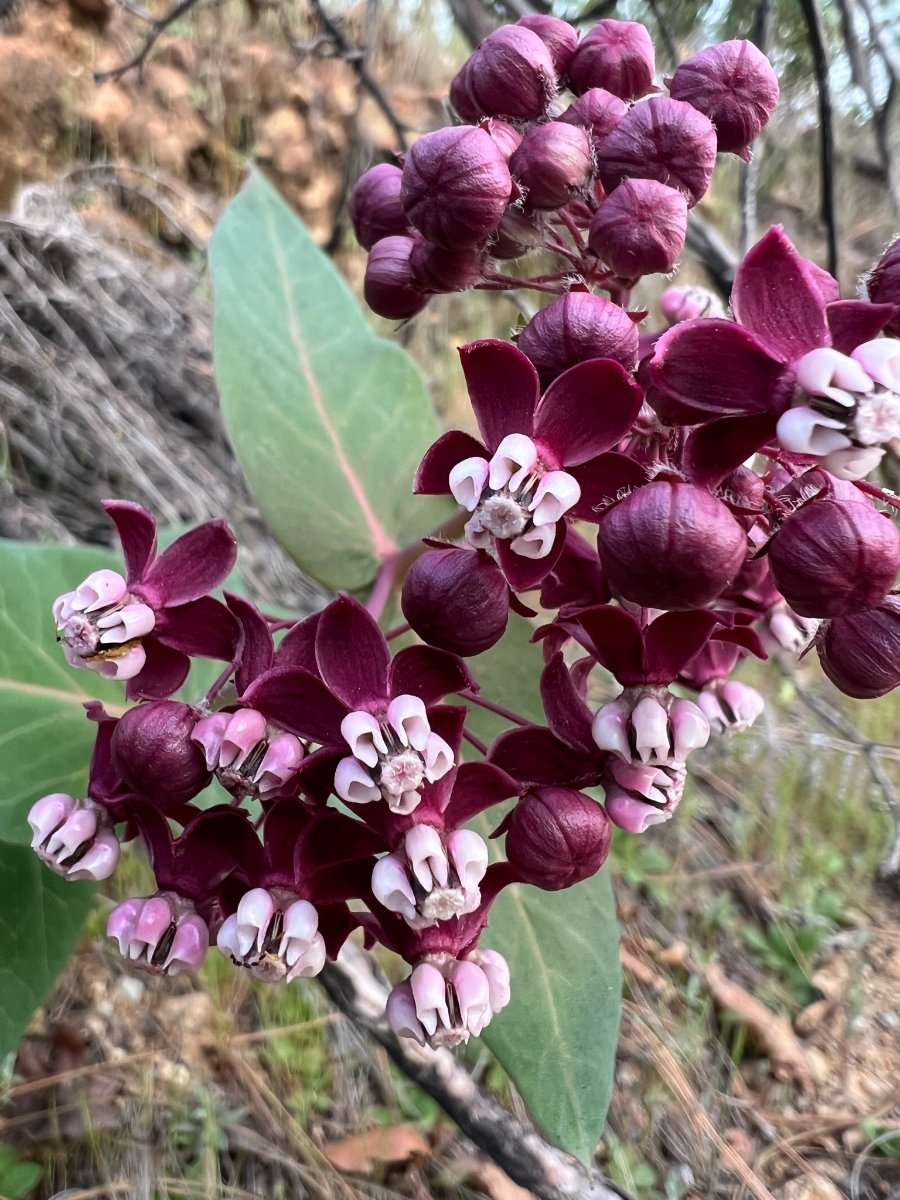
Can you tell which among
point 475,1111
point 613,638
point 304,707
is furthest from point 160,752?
point 475,1111

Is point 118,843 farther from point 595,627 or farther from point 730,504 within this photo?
point 730,504

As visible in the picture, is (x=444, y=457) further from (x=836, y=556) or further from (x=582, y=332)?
(x=836, y=556)

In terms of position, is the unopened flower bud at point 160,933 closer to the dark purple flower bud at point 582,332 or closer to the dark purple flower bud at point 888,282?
the dark purple flower bud at point 582,332

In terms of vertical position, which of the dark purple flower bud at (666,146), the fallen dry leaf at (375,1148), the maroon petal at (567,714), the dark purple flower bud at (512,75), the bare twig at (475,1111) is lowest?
the fallen dry leaf at (375,1148)

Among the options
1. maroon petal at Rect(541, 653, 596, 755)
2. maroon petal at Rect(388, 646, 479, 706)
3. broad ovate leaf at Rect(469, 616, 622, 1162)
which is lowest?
broad ovate leaf at Rect(469, 616, 622, 1162)

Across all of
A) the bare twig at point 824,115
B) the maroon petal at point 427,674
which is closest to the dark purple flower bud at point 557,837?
the maroon petal at point 427,674

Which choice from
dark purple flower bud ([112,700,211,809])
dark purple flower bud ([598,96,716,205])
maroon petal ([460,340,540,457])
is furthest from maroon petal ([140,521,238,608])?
dark purple flower bud ([598,96,716,205])

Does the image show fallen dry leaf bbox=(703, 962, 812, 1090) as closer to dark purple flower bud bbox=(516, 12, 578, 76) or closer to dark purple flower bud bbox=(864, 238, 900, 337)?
dark purple flower bud bbox=(864, 238, 900, 337)
